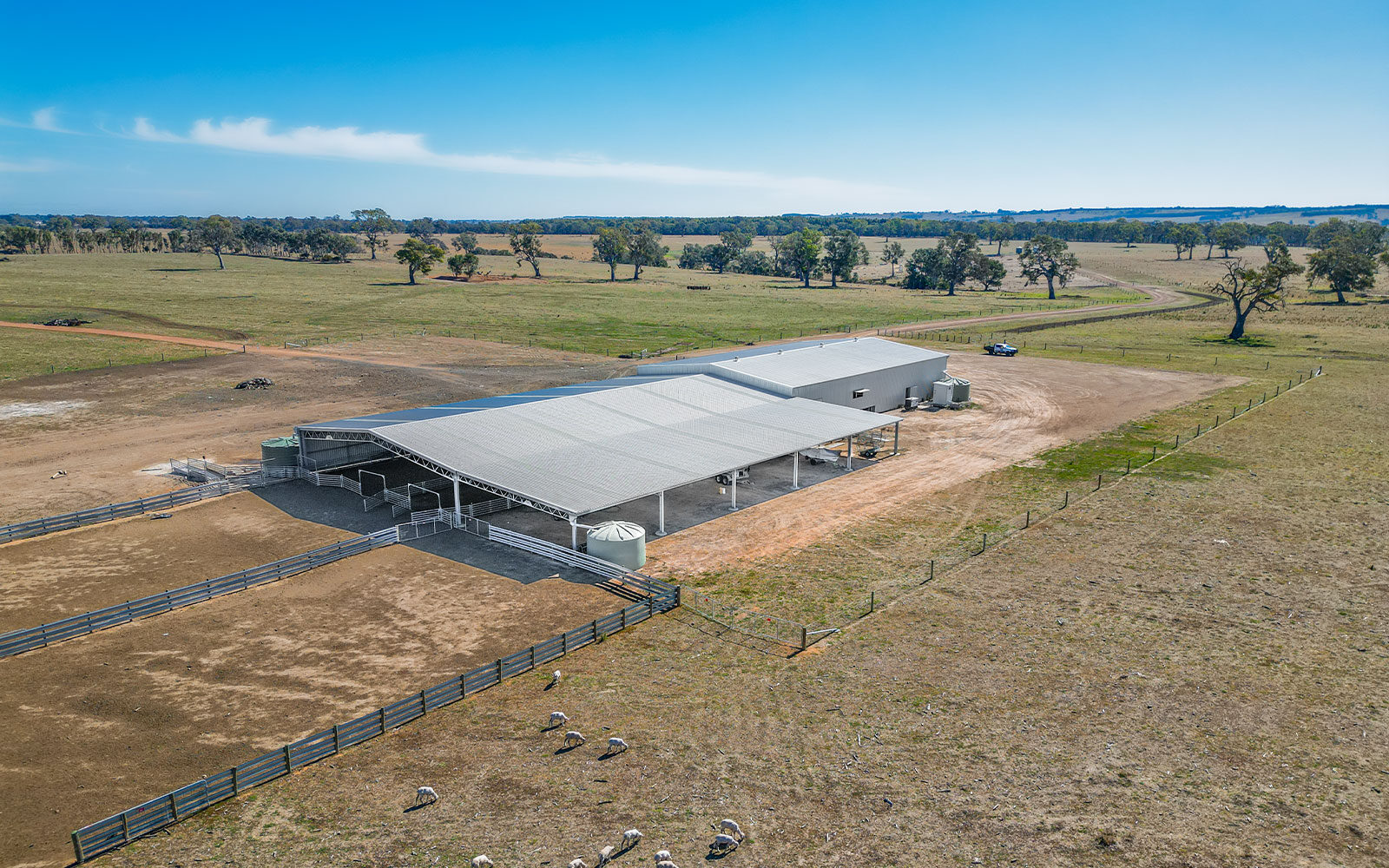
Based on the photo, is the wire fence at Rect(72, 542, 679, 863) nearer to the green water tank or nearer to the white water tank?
the white water tank

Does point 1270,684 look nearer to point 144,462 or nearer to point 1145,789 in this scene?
point 1145,789

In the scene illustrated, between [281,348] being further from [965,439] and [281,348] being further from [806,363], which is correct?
[965,439]

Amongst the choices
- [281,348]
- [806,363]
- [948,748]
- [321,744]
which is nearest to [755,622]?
[948,748]

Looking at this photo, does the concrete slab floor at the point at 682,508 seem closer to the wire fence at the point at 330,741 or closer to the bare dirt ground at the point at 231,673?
the bare dirt ground at the point at 231,673

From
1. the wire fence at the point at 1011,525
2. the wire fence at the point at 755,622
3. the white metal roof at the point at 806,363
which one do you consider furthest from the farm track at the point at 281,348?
the wire fence at the point at 755,622

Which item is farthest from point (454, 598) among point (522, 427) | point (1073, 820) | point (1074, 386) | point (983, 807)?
point (1074, 386)

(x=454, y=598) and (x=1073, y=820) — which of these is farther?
(x=454, y=598)
